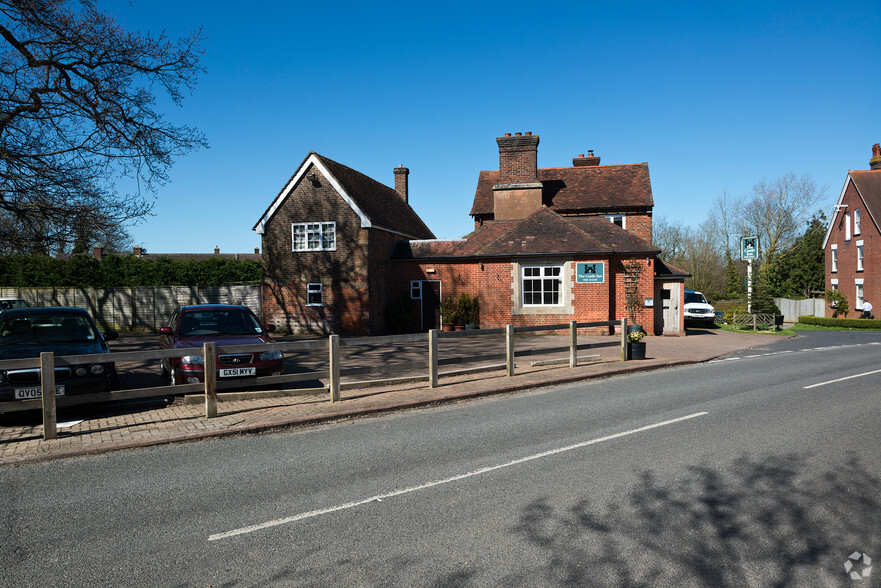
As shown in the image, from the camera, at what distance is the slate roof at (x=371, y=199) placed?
24.6m

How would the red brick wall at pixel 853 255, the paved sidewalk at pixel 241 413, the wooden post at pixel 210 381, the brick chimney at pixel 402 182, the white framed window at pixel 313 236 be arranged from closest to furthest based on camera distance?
the paved sidewalk at pixel 241 413 < the wooden post at pixel 210 381 < the white framed window at pixel 313 236 < the red brick wall at pixel 853 255 < the brick chimney at pixel 402 182

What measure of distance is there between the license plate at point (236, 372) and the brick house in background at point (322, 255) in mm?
13685

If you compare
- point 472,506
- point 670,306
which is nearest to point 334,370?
point 472,506

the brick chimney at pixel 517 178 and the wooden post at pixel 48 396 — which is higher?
the brick chimney at pixel 517 178

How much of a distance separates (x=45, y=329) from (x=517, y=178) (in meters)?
22.0

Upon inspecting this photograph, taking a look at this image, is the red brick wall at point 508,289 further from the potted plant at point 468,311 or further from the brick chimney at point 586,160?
the brick chimney at point 586,160

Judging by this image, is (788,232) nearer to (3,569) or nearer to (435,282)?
(435,282)

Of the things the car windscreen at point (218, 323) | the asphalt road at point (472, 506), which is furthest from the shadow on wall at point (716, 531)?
the car windscreen at point (218, 323)

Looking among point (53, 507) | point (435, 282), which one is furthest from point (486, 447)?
point (435, 282)

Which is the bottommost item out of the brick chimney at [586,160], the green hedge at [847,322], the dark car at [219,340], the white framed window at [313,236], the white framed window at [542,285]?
the green hedge at [847,322]

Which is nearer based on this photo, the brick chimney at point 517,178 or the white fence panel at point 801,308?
the brick chimney at point 517,178

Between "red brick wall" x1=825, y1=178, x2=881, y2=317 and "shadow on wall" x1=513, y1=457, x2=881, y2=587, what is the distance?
1448 inches

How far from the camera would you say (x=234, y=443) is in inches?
296

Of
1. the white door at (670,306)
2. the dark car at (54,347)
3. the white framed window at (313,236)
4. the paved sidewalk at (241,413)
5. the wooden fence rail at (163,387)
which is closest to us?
the paved sidewalk at (241,413)
